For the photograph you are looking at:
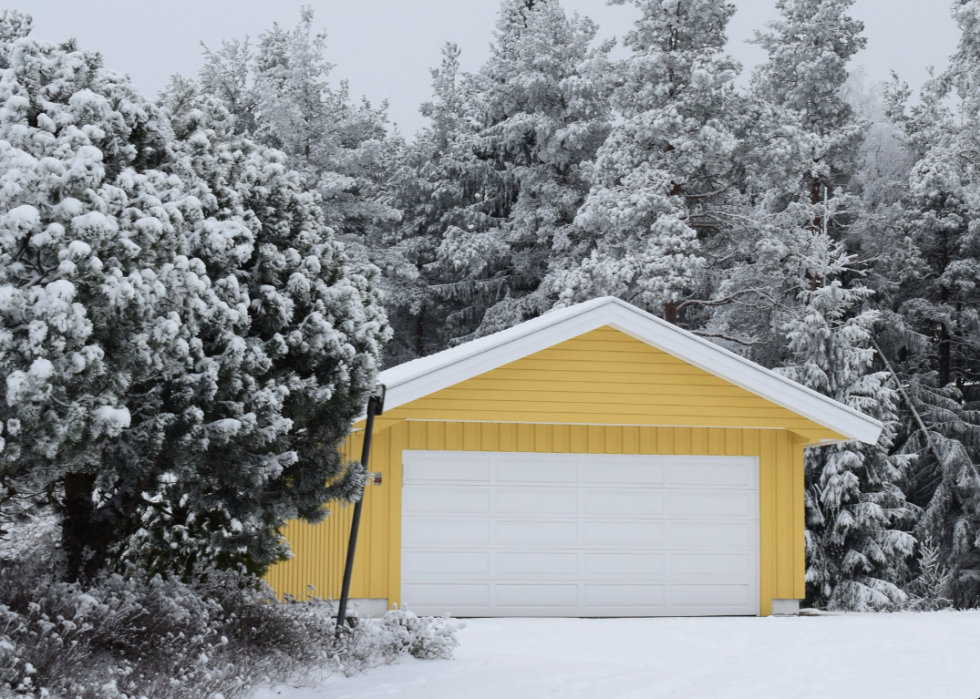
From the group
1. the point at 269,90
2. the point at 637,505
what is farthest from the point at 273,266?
the point at 269,90

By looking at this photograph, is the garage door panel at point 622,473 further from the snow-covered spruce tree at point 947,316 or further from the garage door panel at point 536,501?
the snow-covered spruce tree at point 947,316

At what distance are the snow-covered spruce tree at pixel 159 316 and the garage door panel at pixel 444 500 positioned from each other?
4.51 metres

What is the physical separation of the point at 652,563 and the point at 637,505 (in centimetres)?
70

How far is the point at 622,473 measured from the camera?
→ 13.6 meters

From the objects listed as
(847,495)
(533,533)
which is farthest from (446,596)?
(847,495)

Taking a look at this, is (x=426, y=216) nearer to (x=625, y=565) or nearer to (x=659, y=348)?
(x=659, y=348)

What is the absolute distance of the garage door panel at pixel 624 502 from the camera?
1348cm

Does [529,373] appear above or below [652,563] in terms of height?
above

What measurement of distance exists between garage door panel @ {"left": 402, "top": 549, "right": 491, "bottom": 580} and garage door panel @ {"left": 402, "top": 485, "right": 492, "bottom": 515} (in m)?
0.47

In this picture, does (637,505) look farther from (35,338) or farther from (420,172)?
(420,172)

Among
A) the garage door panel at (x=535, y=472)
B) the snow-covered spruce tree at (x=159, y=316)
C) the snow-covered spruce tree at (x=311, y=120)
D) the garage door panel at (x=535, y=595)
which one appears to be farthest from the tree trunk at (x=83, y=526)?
the snow-covered spruce tree at (x=311, y=120)

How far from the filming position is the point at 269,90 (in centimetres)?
2756

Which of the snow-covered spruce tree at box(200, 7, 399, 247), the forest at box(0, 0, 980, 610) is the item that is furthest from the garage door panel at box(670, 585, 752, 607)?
the snow-covered spruce tree at box(200, 7, 399, 247)

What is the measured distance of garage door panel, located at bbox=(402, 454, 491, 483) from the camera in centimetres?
1313
